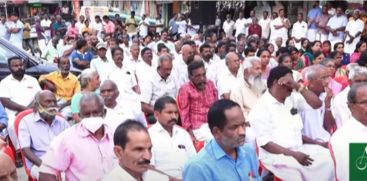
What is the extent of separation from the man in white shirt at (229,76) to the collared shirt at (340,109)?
5.23 feet

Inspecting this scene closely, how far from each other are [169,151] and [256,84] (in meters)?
1.70

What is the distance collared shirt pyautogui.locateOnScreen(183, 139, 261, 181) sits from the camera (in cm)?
285

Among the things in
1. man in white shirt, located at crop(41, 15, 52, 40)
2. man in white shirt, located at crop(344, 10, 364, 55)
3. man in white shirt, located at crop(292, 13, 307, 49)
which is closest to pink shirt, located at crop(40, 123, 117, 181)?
man in white shirt, located at crop(344, 10, 364, 55)

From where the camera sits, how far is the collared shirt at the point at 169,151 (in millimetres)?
4312

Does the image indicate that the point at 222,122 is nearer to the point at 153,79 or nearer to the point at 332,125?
the point at 332,125

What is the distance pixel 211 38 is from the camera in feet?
40.6

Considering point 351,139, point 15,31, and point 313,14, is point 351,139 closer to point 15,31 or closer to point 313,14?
point 313,14

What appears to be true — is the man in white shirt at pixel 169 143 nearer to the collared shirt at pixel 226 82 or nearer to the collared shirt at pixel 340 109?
the collared shirt at pixel 340 109

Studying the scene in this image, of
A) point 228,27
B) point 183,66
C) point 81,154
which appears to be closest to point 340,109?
point 81,154

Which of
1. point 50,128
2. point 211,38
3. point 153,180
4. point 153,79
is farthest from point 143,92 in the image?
point 211,38

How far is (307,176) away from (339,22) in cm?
924

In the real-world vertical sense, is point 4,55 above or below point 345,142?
above

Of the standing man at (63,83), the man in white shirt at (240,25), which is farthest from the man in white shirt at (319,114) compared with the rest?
the man in white shirt at (240,25)

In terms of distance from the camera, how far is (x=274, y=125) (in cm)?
443
